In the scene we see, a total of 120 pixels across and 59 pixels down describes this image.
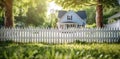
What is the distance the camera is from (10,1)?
80.7 ft

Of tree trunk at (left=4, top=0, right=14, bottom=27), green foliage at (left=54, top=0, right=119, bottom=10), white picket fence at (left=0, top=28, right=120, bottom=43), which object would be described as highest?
green foliage at (left=54, top=0, right=119, bottom=10)

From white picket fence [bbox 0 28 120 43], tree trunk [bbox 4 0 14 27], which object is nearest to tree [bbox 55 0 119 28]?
white picket fence [bbox 0 28 120 43]

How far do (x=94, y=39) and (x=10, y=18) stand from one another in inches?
282

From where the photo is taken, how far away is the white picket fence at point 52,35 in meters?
22.5

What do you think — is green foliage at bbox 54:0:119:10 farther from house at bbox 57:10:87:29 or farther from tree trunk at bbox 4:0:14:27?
house at bbox 57:10:87:29

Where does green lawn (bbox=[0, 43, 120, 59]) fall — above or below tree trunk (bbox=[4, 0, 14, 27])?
below

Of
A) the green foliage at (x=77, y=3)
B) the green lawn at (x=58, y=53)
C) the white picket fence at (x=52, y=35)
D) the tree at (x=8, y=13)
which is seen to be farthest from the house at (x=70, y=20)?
the green lawn at (x=58, y=53)

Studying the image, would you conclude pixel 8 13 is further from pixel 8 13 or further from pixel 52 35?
pixel 52 35

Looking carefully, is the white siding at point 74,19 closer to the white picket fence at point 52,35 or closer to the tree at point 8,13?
the tree at point 8,13

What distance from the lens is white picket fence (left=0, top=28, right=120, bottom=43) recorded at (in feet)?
73.7

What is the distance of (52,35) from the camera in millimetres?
22500

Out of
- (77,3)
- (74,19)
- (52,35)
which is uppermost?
(77,3)

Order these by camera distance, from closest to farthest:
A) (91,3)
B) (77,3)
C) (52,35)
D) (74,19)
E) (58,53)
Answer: (58,53) < (52,35) < (77,3) < (91,3) < (74,19)

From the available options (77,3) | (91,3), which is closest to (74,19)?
(91,3)
